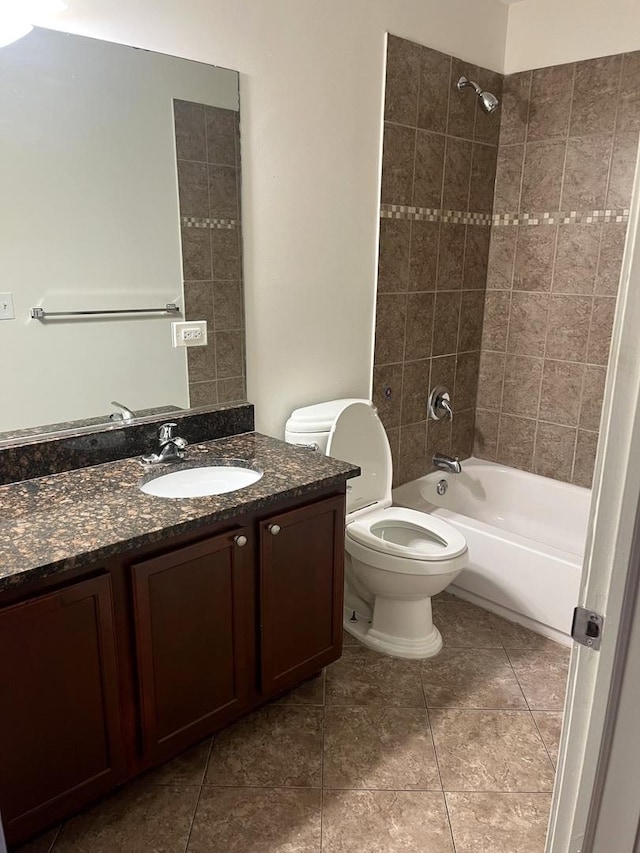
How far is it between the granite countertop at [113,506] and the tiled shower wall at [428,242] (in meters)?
0.97

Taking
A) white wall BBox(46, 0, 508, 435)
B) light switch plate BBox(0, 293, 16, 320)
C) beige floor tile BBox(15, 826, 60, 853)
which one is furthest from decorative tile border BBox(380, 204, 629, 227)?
beige floor tile BBox(15, 826, 60, 853)

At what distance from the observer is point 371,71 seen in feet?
8.41

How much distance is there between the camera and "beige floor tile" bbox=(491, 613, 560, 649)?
2.60 m

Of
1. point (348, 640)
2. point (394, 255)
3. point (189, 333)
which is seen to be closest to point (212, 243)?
point (189, 333)

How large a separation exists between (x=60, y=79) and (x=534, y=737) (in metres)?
2.43

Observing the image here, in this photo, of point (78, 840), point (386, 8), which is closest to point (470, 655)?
point (78, 840)

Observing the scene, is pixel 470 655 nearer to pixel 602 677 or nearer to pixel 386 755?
pixel 386 755

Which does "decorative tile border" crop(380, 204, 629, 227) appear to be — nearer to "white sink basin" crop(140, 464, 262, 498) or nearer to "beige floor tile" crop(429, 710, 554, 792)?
"white sink basin" crop(140, 464, 262, 498)

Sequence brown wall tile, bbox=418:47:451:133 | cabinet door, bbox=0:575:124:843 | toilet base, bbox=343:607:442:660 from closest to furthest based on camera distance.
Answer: cabinet door, bbox=0:575:124:843 < toilet base, bbox=343:607:442:660 < brown wall tile, bbox=418:47:451:133

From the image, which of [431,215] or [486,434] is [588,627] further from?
[486,434]

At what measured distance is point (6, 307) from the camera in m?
1.86

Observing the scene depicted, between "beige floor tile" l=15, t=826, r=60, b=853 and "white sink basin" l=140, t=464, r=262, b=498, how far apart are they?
925 mm

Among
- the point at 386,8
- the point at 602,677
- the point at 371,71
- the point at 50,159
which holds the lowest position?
the point at 602,677

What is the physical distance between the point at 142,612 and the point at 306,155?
170 centimetres
